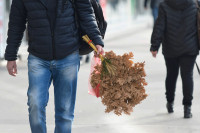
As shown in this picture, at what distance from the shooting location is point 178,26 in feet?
20.7

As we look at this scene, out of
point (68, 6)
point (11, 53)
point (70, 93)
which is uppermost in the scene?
point (68, 6)

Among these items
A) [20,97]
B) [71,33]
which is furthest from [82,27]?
[20,97]

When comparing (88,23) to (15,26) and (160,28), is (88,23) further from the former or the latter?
(160,28)

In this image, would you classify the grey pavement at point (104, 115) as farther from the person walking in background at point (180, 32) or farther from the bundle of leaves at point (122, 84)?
the bundle of leaves at point (122, 84)

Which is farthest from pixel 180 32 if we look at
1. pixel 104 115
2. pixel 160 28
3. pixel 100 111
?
pixel 100 111

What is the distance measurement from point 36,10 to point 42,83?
0.55 meters

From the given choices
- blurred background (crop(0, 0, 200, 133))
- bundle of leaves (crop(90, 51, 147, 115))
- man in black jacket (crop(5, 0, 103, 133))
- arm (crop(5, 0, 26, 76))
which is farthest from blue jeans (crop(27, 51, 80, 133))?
blurred background (crop(0, 0, 200, 133))

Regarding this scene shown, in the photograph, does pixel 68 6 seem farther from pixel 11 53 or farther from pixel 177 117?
pixel 177 117

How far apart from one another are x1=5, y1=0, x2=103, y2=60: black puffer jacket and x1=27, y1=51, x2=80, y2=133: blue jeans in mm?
71

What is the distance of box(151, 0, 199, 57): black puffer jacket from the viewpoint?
6293 mm

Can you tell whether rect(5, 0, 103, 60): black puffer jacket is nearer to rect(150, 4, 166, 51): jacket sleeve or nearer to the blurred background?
the blurred background

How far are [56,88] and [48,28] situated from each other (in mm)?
497

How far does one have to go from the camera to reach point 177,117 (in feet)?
21.3

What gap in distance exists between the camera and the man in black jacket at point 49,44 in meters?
4.16
